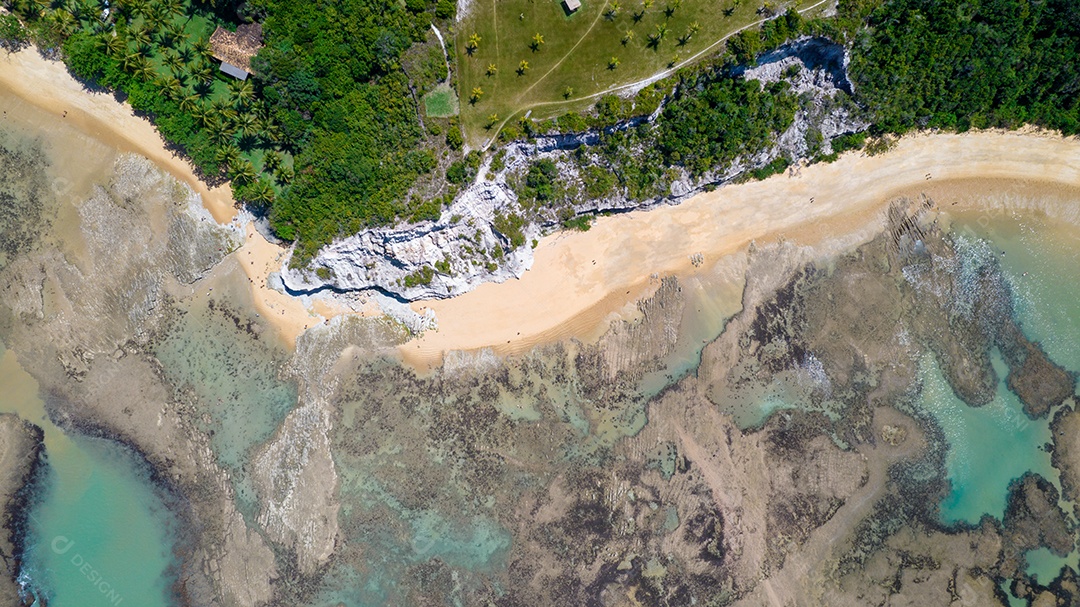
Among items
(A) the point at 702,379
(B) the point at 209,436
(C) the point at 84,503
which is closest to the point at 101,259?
(B) the point at 209,436

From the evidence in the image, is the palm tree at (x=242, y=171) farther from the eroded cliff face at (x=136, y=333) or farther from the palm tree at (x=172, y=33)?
the palm tree at (x=172, y=33)

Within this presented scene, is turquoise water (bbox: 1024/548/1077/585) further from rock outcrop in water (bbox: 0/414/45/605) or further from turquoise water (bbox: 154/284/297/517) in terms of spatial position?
rock outcrop in water (bbox: 0/414/45/605)

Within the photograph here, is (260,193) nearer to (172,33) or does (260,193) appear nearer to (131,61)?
(131,61)

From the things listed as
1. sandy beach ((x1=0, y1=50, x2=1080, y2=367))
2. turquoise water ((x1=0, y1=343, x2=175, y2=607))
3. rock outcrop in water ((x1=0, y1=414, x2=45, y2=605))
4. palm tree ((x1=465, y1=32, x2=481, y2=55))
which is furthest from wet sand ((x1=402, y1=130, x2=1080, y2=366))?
rock outcrop in water ((x1=0, y1=414, x2=45, y2=605))

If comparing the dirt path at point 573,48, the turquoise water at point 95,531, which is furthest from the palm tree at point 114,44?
the dirt path at point 573,48

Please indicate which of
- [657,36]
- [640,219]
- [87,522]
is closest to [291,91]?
[657,36]

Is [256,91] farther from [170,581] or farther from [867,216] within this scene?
[867,216]
